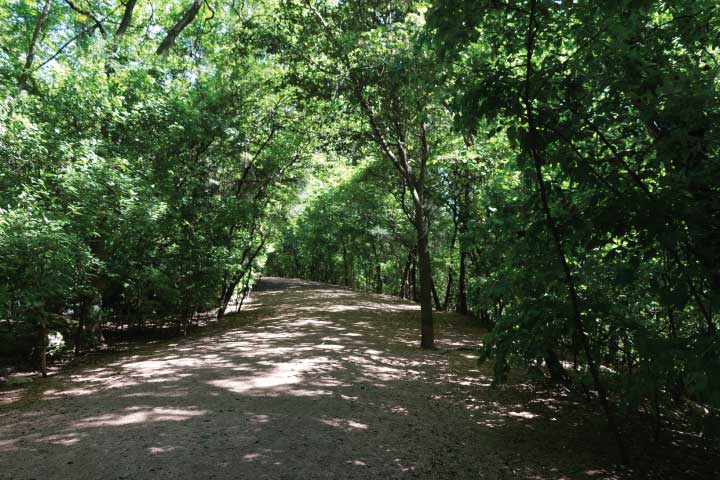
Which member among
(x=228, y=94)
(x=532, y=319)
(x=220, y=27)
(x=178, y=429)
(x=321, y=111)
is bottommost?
(x=178, y=429)

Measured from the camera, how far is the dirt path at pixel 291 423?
3.64m

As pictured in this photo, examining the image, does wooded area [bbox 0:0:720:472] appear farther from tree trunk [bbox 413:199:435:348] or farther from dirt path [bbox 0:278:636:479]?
dirt path [bbox 0:278:636:479]

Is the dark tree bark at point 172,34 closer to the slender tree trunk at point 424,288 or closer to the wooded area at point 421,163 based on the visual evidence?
the wooded area at point 421,163

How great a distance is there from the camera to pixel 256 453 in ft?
12.5

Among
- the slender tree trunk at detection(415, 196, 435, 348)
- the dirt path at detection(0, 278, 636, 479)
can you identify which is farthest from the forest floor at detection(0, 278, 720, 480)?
the slender tree trunk at detection(415, 196, 435, 348)

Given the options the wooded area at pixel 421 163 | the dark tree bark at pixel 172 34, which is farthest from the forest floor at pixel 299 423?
the dark tree bark at pixel 172 34

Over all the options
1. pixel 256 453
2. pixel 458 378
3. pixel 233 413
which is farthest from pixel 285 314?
pixel 256 453

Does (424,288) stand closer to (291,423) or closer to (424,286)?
(424,286)

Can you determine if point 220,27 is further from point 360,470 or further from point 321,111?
point 360,470

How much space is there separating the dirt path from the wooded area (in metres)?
0.87

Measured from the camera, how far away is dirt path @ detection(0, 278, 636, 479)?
3637mm

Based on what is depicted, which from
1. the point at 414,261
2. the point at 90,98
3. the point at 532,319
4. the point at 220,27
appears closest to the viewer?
the point at 532,319

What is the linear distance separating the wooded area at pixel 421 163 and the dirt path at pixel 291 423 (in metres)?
0.87

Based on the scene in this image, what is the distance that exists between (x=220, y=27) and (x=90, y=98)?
8.55 metres
